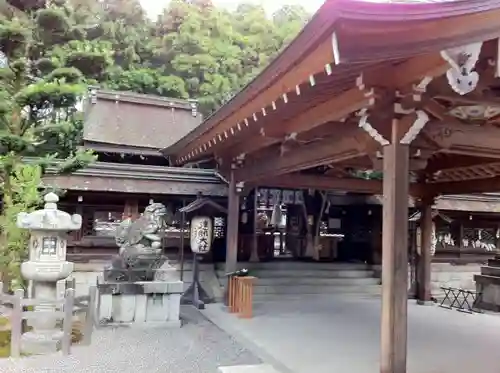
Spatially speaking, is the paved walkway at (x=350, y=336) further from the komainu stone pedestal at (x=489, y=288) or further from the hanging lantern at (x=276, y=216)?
the hanging lantern at (x=276, y=216)

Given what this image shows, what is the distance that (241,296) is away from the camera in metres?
8.43

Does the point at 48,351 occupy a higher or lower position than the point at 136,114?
Answer: lower

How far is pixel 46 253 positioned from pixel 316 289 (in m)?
6.16

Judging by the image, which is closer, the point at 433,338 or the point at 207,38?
the point at 433,338

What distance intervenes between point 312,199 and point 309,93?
8.51 metres

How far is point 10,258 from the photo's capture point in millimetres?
6984

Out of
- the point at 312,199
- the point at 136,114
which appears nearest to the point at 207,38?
the point at 136,114

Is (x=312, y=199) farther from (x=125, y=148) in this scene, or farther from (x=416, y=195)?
(x=125, y=148)

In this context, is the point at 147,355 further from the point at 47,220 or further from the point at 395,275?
the point at 395,275

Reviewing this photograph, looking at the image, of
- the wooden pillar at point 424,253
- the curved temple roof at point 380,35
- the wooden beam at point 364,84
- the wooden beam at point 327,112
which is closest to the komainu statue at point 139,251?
the wooden beam at point 364,84

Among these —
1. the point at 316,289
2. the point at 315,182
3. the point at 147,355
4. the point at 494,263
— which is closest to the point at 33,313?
the point at 147,355

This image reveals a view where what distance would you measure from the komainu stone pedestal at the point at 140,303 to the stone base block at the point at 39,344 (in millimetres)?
1418

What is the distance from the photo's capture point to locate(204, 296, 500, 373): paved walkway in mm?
5488

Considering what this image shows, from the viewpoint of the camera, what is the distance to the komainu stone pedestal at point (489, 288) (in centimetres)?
975
